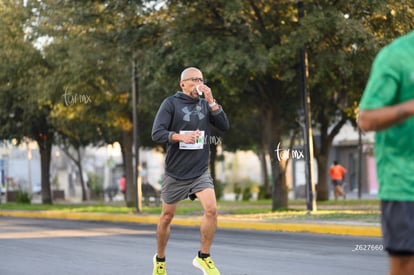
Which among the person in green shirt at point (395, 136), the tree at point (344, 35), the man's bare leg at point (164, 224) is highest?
the tree at point (344, 35)

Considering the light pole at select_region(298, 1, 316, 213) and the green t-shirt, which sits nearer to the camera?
the green t-shirt

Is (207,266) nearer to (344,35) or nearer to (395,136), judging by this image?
(395,136)

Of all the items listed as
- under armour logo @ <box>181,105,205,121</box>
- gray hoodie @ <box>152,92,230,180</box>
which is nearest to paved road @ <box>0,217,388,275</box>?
gray hoodie @ <box>152,92,230,180</box>

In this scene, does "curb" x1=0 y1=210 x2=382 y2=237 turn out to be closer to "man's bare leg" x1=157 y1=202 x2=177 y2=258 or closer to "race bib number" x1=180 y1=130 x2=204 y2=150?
"man's bare leg" x1=157 y1=202 x2=177 y2=258

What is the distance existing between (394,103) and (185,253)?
8260 mm

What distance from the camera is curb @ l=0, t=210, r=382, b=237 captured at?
52.6 feet

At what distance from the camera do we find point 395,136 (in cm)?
393

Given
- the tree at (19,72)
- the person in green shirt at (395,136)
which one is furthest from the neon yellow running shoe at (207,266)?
the tree at (19,72)

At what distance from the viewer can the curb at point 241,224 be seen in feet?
52.6

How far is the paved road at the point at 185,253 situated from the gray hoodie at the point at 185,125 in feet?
5.26

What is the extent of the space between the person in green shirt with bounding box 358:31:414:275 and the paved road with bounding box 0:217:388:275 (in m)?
5.55

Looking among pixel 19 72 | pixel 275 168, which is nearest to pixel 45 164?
pixel 19 72

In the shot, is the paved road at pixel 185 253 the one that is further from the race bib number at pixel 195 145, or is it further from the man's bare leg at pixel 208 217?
the race bib number at pixel 195 145

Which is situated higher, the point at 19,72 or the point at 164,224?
the point at 19,72
